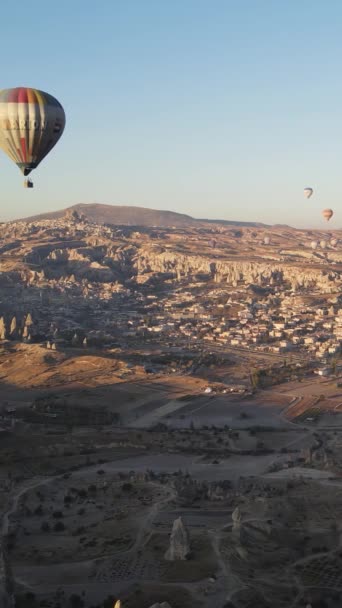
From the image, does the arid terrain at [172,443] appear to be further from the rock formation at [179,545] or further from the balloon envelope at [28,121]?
the balloon envelope at [28,121]

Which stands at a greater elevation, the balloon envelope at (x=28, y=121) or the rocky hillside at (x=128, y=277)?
the balloon envelope at (x=28, y=121)

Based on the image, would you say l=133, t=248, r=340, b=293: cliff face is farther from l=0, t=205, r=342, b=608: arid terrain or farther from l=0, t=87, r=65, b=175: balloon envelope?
l=0, t=87, r=65, b=175: balloon envelope

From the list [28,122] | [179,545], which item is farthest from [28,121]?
[179,545]

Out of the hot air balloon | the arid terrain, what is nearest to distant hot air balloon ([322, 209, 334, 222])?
the arid terrain

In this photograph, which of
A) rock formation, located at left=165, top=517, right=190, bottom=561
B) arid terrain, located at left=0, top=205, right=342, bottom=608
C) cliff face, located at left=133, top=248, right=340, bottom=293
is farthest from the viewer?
cliff face, located at left=133, top=248, right=340, bottom=293

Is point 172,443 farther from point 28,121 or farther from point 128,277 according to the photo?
point 128,277

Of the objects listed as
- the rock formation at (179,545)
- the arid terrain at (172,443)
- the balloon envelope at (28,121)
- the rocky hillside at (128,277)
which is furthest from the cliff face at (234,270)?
the rock formation at (179,545)

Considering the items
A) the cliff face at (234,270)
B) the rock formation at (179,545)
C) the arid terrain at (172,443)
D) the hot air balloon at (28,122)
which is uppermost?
the hot air balloon at (28,122)
